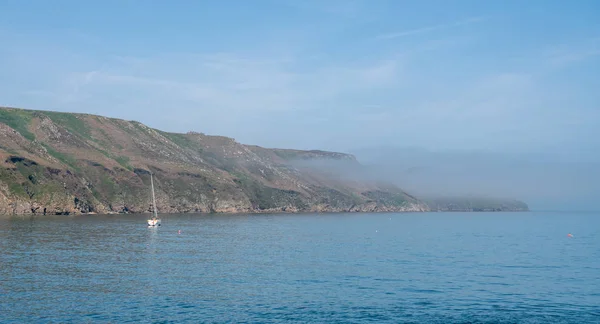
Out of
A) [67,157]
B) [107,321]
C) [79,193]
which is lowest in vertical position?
[107,321]

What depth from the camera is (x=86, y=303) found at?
38156mm

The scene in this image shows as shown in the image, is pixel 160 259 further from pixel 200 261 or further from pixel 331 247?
pixel 331 247

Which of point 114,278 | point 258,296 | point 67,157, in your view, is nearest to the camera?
point 258,296

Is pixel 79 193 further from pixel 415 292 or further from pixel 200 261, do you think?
pixel 415 292

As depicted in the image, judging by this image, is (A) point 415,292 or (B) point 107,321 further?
(A) point 415,292

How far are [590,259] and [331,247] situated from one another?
35395 mm

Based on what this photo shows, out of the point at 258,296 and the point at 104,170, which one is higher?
the point at 104,170

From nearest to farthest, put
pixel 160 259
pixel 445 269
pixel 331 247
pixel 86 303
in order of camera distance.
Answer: pixel 86 303
pixel 445 269
pixel 160 259
pixel 331 247

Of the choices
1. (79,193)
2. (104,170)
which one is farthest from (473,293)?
(104,170)

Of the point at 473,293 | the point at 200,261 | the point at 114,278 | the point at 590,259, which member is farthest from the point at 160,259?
the point at 590,259

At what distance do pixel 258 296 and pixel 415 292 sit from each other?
42.8ft

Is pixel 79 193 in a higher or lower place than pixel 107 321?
higher

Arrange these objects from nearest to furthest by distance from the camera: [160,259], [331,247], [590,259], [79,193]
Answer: [160,259] < [590,259] < [331,247] < [79,193]

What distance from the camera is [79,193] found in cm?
16425
